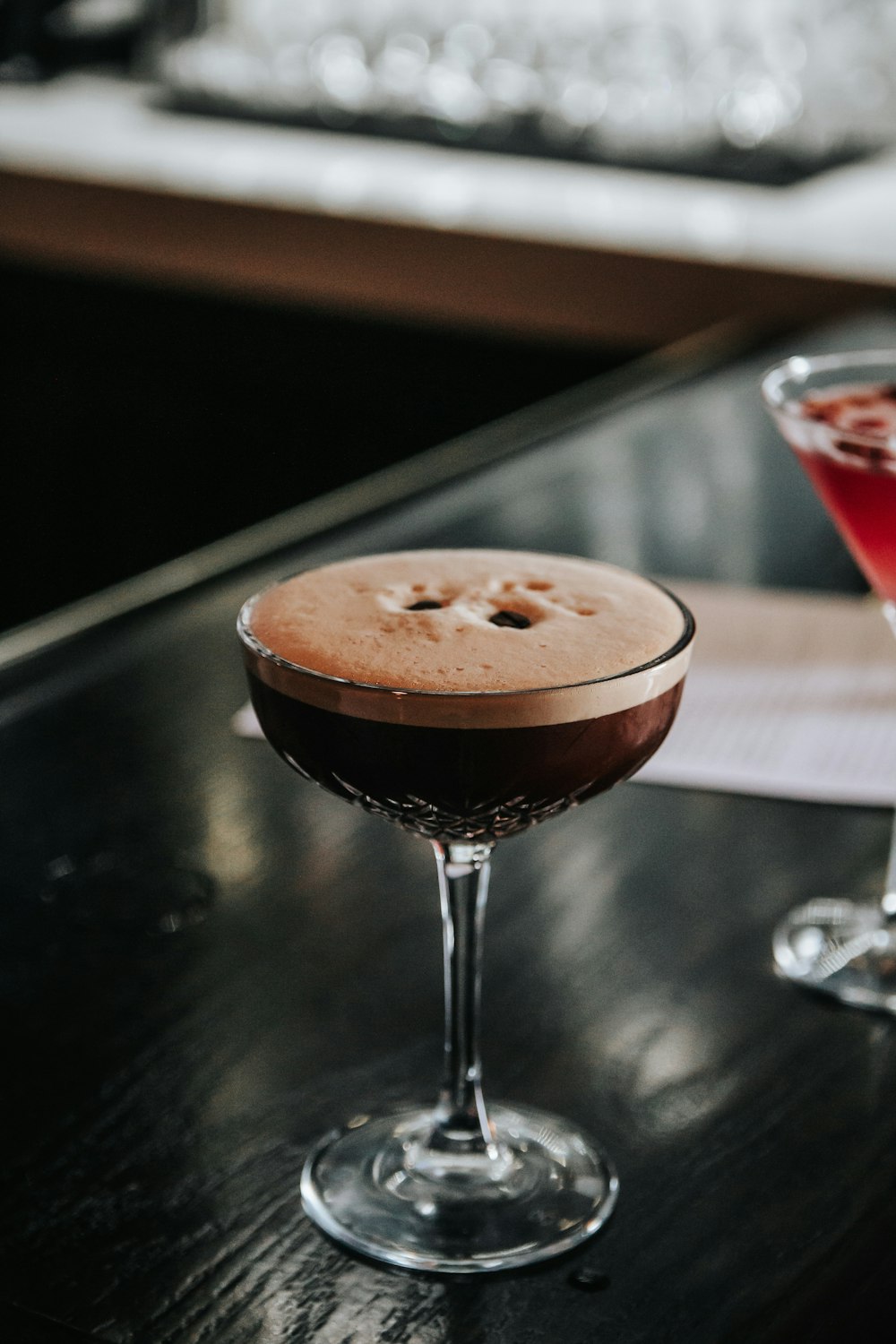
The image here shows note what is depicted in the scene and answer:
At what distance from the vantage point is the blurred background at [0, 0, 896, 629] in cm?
249

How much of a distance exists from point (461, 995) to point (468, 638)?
142 mm

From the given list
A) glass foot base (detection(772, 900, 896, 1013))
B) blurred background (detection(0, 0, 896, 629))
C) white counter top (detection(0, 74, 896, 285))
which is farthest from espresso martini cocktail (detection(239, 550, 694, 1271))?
white counter top (detection(0, 74, 896, 285))

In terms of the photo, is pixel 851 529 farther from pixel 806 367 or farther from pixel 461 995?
pixel 461 995

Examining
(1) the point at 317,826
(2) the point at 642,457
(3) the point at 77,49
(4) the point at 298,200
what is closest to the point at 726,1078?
(1) the point at 317,826

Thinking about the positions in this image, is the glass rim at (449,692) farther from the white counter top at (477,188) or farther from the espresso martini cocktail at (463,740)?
the white counter top at (477,188)

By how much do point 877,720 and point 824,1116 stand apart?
1.23 ft

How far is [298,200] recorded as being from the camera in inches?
108

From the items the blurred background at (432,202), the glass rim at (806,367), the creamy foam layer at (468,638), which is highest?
the creamy foam layer at (468,638)

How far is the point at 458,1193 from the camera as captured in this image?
602mm

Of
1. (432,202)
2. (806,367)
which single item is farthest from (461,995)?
(432,202)

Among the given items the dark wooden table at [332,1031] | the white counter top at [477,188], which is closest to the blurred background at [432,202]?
the white counter top at [477,188]

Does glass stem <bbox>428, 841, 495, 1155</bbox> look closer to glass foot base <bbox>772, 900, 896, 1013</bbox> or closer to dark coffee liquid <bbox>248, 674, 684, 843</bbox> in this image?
dark coffee liquid <bbox>248, 674, 684, 843</bbox>

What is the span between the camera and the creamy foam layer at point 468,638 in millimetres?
518

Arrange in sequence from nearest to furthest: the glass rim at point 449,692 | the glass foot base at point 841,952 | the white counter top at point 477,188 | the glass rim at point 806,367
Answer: the glass rim at point 449,692, the glass foot base at point 841,952, the glass rim at point 806,367, the white counter top at point 477,188
